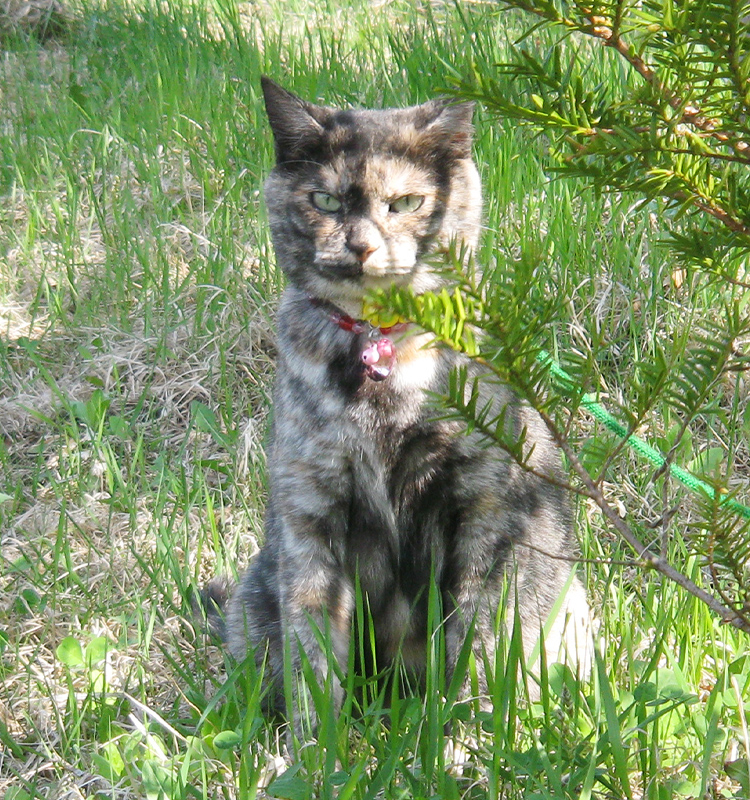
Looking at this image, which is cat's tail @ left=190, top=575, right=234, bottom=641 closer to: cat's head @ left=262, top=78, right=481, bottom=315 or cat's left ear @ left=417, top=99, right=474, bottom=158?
cat's head @ left=262, top=78, right=481, bottom=315

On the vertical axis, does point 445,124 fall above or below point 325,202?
above

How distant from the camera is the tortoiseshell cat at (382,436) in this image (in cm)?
193

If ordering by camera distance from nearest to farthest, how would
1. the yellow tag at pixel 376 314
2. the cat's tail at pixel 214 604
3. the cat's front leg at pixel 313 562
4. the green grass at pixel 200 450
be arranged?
the yellow tag at pixel 376 314, the green grass at pixel 200 450, the cat's front leg at pixel 313 562, the cat's tail at pixel 214 604

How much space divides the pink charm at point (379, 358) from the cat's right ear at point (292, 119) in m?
0.50

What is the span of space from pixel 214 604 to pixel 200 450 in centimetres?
71

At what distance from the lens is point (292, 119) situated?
207cm

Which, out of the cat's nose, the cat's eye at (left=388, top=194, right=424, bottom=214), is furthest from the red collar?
the cat's eye at (left=388, top=194, right=424, bottom=214)

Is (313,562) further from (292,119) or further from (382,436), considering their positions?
(292,119)

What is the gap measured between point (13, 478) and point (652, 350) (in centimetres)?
206

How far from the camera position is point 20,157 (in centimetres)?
409

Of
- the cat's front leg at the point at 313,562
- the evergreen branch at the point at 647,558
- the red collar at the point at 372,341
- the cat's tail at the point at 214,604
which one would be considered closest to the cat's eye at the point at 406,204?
the red collar at the point at 372,341

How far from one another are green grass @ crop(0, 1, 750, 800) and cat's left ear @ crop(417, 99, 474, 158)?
38 centimetres

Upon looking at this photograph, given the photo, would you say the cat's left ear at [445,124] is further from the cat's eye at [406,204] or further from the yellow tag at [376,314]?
the yellow tag at [376,314]

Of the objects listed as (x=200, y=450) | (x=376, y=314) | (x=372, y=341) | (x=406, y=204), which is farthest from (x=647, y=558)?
(x=200, y=450)
